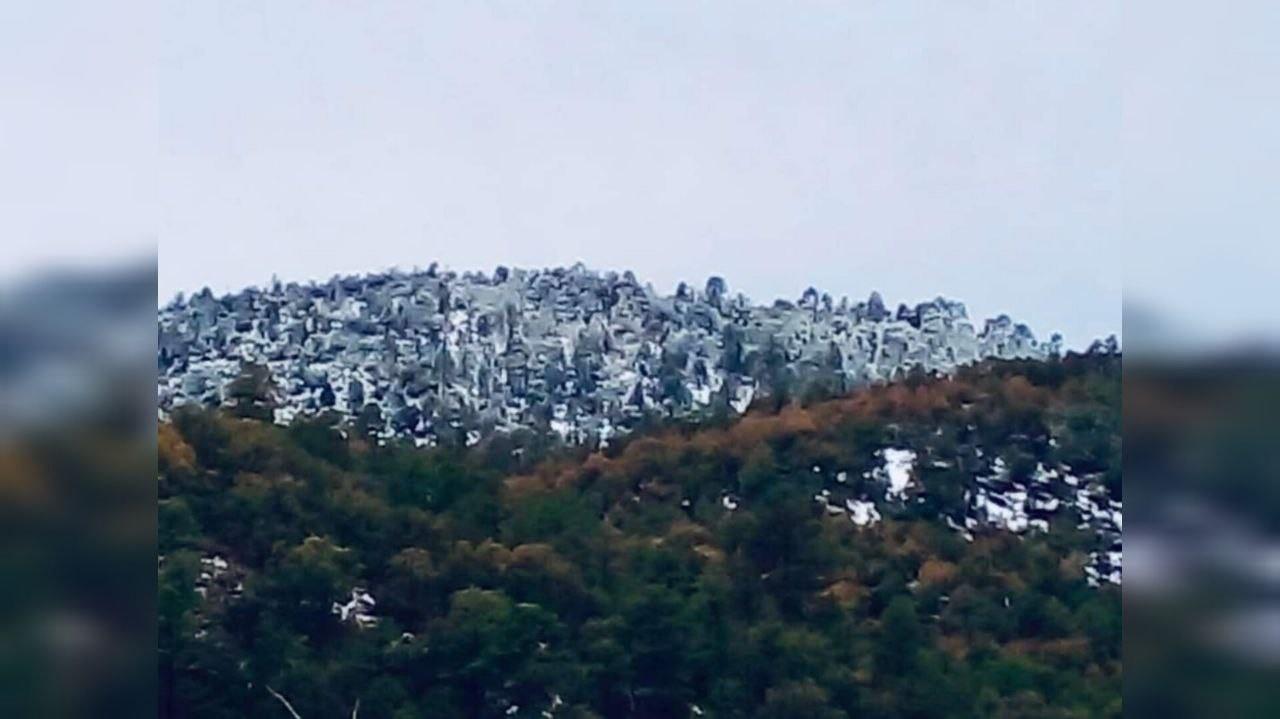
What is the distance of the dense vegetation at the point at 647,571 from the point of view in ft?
20.6

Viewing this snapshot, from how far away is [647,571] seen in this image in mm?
6422

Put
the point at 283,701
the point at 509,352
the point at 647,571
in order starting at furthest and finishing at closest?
the point at 509,352 → the point at 647,571 → the point at 283,701

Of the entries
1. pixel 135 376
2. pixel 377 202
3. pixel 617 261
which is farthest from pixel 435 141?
pixel 135 376

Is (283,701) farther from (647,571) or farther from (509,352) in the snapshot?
(509,352)

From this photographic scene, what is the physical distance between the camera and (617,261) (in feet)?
20.8

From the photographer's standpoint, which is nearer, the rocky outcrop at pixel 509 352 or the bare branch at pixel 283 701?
the bare branch at pixel 283 701

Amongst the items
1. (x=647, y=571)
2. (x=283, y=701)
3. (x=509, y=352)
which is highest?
(x=509, y=352)

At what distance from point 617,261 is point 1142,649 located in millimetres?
4303

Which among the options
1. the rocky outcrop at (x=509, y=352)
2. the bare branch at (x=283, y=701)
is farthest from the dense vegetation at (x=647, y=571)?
the rocky outcrop at (x=509, y=352)

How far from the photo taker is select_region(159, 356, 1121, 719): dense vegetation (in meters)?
6.27

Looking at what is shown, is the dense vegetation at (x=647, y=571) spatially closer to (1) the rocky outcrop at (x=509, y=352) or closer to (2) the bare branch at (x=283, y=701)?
(2) the bare branch at (x=283, y=701)

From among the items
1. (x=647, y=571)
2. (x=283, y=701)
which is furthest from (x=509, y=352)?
(x=283, y=701)

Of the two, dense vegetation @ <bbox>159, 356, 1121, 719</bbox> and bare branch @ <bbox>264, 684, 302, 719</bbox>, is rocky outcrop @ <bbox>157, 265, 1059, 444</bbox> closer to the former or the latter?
dense vegetation @ <bbox>159, 356, 1121, 719</bbox>

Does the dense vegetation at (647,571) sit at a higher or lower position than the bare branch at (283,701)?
higher
